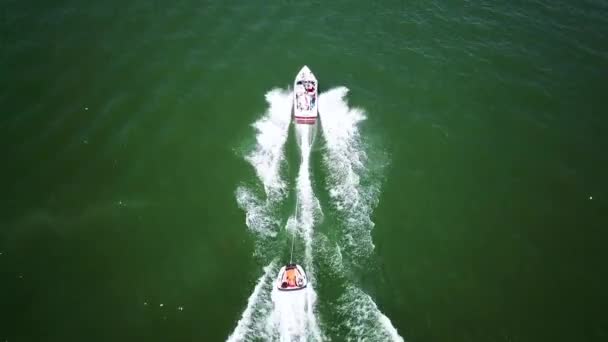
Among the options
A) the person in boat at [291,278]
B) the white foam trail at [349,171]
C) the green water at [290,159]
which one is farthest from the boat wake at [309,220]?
the green water at [290,159]

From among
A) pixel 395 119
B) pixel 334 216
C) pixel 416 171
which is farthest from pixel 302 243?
pixel 395 119

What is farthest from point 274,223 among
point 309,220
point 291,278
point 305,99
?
point 305,99

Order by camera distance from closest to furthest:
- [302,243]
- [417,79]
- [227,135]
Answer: [302,243] → [227,135] → [417,79]

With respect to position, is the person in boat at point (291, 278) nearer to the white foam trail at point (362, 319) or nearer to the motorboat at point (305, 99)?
the white foam trail at point (362, 319)

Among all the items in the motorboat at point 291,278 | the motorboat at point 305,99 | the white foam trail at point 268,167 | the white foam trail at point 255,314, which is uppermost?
the motorboat at point 305,99

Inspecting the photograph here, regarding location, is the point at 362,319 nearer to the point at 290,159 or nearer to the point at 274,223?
the point at 274,223

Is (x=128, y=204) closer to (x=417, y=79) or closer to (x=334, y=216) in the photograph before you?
(x=334, y=216)

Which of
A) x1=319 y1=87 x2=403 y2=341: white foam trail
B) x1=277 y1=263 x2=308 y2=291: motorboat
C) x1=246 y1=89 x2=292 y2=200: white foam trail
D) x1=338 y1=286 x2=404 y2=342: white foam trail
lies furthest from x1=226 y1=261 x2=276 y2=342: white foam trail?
x1=246 y1=89 x2=292 y2=200: white foam trail
